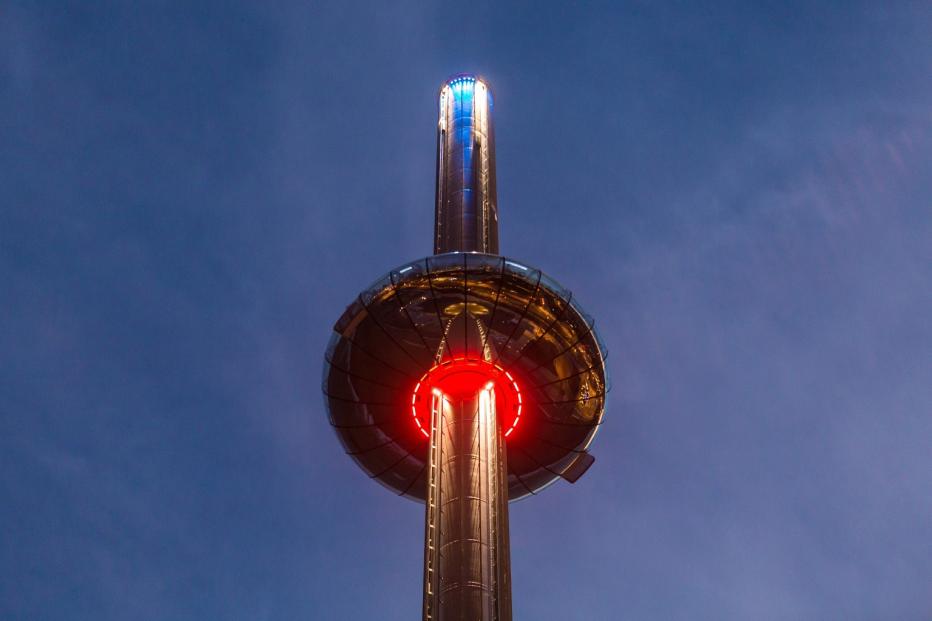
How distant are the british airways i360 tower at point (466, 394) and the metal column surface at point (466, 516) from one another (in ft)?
0.14

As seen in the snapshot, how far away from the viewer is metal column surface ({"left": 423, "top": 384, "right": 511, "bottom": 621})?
3020 cm

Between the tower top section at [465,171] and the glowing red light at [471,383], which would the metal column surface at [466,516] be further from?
the tower top section at [465,171]

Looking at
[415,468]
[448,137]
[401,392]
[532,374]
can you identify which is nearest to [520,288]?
[532,374]

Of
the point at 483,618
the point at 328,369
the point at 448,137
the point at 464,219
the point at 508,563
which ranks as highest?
the point at 448,137

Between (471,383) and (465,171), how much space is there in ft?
40.0

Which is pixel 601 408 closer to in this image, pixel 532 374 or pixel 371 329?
pixel 532 374

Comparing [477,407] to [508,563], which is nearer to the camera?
[508,563]

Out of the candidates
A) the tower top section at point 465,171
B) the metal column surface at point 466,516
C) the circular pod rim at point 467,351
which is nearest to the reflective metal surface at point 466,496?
the metal column surface at point 466,516

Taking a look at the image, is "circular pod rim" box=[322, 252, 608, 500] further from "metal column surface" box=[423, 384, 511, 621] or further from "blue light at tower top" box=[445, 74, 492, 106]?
"blue light at tower top" box=[445, 74, 492, 106]

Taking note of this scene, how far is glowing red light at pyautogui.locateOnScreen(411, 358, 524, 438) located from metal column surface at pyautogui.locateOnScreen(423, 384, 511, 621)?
44cm

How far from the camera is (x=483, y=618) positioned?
29.8m

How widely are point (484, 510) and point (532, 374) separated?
656cm

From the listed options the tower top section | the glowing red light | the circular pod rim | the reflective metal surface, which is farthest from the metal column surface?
the tower top section

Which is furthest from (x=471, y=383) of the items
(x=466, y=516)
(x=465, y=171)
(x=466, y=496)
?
(x=465, y=171)
